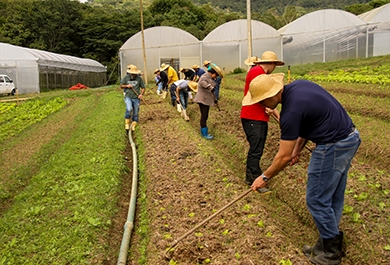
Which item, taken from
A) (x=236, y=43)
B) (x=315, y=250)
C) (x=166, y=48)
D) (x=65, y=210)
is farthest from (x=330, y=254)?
(x=166, y=48)

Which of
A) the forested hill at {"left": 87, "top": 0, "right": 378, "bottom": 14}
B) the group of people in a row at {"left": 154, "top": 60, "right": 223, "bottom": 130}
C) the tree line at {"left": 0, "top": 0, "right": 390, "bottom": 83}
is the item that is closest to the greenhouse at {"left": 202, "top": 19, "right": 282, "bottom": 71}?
the group of people in a row at {"left": 154, "top": 60, "right": 223, "bottom": 130}

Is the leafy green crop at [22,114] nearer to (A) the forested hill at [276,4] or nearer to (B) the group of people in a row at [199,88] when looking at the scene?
(B) the group of people in a row at [199,88]

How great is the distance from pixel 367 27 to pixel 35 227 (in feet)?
97.6

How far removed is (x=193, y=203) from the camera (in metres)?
5.78

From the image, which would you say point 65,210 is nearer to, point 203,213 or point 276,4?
point 203,213

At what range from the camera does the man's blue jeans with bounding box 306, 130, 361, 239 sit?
12.7 ft

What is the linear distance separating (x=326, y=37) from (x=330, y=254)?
2880 cm

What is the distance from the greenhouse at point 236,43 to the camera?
32062 mm

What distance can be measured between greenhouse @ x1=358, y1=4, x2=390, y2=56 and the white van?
88.0 ft

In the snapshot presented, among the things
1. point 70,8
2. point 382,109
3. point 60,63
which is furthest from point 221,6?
point 382,109

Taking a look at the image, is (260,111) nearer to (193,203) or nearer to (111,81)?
(193,203)

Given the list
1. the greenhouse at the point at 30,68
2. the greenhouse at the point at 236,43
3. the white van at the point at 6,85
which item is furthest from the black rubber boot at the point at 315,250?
the greenhouse at the point at 30,68

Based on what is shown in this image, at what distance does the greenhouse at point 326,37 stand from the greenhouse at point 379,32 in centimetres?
45

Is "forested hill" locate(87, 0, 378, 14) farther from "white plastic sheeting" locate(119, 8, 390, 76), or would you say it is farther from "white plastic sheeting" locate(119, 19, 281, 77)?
"white plastic sheeting" locate(119, 8, 390, 76)
